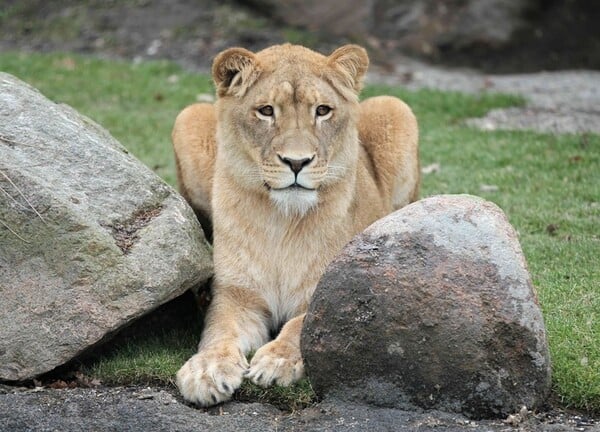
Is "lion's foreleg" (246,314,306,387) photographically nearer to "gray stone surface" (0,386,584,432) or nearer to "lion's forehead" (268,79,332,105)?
"gray stone surface" (0,386,584,432)

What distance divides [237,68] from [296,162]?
2.24 feet

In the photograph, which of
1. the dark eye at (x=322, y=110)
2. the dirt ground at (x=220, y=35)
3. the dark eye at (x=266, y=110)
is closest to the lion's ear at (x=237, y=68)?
the dark eye at (x=266, y=110)

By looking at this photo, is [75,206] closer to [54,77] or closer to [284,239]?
[284,239]

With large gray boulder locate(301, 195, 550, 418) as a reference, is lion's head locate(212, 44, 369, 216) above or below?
above

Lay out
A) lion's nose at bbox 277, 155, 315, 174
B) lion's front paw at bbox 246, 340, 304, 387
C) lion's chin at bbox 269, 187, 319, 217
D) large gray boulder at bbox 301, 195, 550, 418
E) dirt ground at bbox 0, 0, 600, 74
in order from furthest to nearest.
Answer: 1. dirt ground at bbox 0, 0, 600, 74
2. lion's chin at bbox 269, 187, 319, 217
3. lion's nose at bbox 277, 155, 315, 174
4. lion's front paw at bbox 246, 340, 304, 387
5. large gray boulder at bbox 301, 195, 550, 418

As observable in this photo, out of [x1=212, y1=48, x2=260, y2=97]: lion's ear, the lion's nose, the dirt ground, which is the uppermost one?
[x1=212, y1=48, x2=260, y2=97]: lion's ear

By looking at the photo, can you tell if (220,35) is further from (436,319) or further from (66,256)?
(436,319)

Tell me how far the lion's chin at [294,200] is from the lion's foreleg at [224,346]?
0.49m

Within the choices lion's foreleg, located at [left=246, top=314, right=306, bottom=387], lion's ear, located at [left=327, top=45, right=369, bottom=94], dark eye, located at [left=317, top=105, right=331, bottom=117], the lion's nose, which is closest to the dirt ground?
lion's ear, located at [left=327, top=45, right=369, bottom=94]

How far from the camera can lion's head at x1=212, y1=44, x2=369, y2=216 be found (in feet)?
17.5

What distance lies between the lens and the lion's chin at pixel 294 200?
5.39 meters

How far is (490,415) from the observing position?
467cm

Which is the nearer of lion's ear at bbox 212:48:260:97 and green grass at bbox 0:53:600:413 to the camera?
green grass at bbox 0:53:600:413

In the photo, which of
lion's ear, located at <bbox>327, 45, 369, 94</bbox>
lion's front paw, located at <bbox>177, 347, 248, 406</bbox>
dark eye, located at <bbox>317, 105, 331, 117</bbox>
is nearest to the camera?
lion's front paw, located at <bbox>177, 347, 248, 406</bbox>
